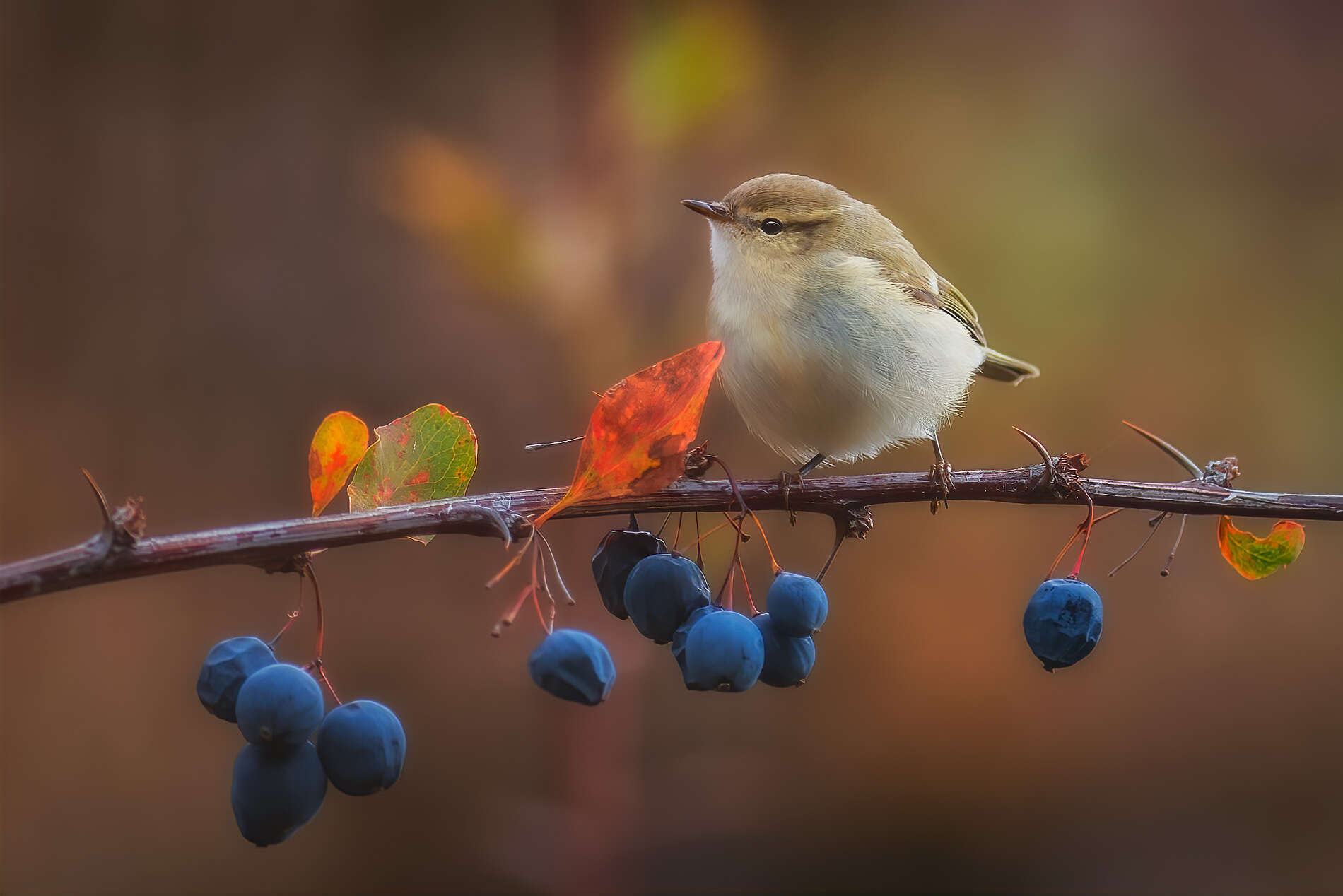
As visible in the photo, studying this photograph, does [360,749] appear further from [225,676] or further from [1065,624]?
[1065,624]

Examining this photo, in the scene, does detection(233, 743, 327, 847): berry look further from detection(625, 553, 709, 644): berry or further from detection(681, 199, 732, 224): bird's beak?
detection(681, 199, 732, 224): bird's beak

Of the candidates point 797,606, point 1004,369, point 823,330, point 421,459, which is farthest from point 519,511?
point 1004,369

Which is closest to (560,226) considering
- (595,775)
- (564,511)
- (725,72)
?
(725,72)

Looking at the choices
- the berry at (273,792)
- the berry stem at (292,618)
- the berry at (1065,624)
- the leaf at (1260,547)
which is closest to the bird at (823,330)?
the berry at (1065,624)

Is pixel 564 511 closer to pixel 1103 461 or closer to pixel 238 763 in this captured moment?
pixel 238 763

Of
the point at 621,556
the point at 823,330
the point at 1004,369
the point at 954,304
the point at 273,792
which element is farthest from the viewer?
the point at 1004,369

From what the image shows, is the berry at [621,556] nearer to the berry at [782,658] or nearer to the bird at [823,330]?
the berry at [782,658]
